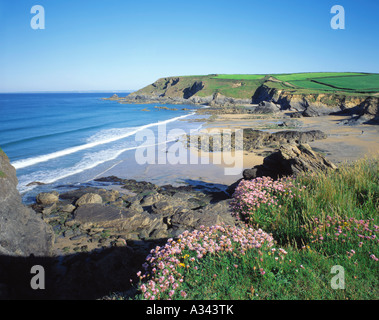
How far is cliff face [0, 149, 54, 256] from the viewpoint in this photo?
20.9ft

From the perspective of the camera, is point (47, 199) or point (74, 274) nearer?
point (74, 274)

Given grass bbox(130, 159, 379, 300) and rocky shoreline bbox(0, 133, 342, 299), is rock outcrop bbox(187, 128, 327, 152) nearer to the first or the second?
rocky shoreline bbox(0, 133, 342, 299)

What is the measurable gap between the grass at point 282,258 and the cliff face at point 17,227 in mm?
4290

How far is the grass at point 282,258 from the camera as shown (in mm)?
3381

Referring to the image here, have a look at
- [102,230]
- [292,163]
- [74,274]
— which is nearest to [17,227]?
[74,274]

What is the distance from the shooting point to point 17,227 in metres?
6.87

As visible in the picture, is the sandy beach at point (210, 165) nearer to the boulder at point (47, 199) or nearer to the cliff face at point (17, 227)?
the boulder at point (47, 199)

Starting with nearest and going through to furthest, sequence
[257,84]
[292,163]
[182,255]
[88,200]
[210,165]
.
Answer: [182,255]
[292,163]
[88,200]
[210,165]
[257,84]

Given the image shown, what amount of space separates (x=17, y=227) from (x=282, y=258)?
22.7 ft

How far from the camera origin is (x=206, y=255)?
416cm

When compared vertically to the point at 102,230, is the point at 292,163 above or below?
above

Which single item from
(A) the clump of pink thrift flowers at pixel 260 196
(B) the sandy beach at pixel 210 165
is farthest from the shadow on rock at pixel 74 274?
(B) the sandy beach at pixel 210 165

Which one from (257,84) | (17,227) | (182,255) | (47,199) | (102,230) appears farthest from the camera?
(257,84)

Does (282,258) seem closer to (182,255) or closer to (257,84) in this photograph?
(182,255)
